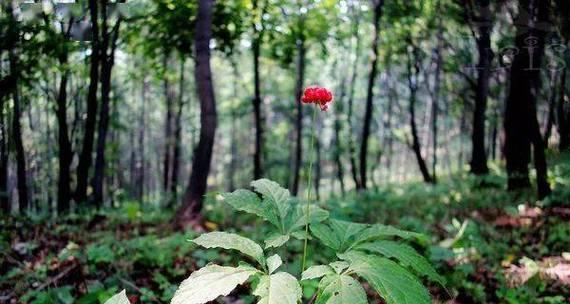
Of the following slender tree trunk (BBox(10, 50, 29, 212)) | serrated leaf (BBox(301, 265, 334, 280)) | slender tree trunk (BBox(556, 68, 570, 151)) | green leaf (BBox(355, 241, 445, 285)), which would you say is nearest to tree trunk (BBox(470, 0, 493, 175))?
slender tree trunk (BBox(556, 68, 570, 151))

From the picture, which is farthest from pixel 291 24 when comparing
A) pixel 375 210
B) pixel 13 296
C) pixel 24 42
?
pixel 13 296

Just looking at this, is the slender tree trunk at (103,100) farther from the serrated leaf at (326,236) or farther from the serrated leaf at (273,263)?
the serrated leaf at (273,263)

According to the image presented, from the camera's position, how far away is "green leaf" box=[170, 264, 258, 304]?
1.74 meters

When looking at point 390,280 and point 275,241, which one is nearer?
point 390,280

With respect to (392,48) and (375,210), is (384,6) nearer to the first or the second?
(392,48)

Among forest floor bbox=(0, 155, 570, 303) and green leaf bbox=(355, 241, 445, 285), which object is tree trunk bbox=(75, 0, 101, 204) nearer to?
forest floor bbox=(0, 155, 570, 303)

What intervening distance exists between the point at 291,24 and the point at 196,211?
623cm

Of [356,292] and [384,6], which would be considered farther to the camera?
[384,6]

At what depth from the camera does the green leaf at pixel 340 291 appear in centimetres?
175

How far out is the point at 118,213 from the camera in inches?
323

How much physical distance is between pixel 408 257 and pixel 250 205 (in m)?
0.88

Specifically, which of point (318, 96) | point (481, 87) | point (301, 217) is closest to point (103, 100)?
point (301, 217)

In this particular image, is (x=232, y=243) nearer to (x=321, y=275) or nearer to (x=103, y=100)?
(x=321, y=275)

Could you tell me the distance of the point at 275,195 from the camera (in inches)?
98.9
